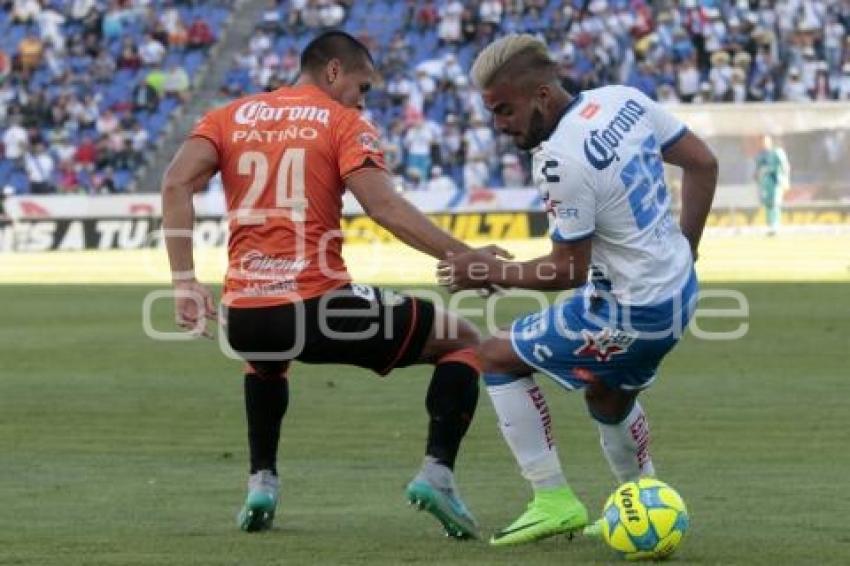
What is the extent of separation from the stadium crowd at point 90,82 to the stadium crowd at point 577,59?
2042 millimetres

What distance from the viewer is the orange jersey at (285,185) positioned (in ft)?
27.4

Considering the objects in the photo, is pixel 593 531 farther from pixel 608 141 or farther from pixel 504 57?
pixel 504 57

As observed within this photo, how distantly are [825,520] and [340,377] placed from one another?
8358 mm

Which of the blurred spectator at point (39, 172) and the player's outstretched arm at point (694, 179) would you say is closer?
the player's outstretched arm at point (694, 179)

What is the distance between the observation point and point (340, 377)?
1630 cm

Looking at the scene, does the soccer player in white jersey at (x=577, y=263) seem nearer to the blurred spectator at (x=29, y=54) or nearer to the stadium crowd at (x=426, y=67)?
the stadium crowd at (x=426, y=67)

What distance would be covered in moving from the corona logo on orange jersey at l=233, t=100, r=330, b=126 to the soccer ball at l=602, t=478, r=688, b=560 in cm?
215

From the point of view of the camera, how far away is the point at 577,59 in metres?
44.3

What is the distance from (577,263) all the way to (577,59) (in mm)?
37286

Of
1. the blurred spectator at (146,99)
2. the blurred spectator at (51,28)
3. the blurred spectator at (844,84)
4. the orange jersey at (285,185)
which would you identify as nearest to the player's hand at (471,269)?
the orange jersey at (285,185)

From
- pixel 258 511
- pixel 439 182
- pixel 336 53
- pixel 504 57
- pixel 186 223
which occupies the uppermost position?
pixel 504 57

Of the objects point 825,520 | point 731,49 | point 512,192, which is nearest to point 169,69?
point 512,192

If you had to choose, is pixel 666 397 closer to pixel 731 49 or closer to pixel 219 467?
pixel 219 467

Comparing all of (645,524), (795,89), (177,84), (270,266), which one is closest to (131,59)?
(177,84)
